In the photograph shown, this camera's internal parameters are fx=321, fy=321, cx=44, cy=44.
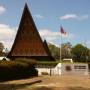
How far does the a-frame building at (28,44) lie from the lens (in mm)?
70625

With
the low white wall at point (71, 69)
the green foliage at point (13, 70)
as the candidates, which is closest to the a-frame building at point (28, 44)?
the low white wall at point (71, 69)

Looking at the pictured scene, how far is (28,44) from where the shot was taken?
71.7 metres

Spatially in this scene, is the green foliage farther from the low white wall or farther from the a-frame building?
the a-frame building

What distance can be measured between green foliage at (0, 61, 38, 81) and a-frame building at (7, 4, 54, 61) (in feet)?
93.7

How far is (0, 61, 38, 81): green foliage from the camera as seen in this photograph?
3150 cm

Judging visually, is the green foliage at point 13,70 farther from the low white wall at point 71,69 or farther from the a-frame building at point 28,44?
the a-frame building at point 28,44

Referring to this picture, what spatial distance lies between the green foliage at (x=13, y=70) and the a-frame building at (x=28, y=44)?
28.5 meters

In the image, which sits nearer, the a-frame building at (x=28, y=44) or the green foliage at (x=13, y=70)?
the green foliage at (x=13, y=70)

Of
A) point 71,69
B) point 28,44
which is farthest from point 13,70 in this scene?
point 28,44

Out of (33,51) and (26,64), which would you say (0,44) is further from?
(26,64)

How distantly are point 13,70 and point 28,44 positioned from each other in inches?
1484

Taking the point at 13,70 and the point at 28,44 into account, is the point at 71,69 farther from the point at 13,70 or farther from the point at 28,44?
the point at 28,44

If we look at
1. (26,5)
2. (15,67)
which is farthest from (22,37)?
(15,67)

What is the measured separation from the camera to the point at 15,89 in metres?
21.8
